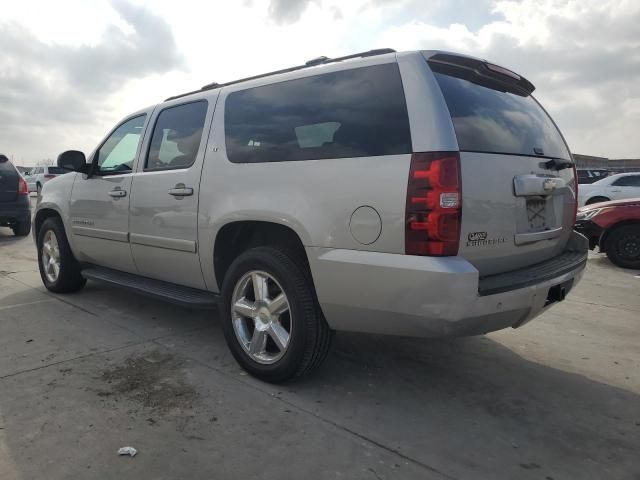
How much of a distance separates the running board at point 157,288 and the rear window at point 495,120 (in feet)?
6.66

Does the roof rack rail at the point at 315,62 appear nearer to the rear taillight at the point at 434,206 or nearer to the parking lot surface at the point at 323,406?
the rear taillight at the point at 434,206

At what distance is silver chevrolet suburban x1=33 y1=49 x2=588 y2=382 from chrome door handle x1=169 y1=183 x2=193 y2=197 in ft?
0.04

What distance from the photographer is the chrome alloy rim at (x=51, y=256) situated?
17.7ft

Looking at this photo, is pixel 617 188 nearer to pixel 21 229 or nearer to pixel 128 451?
pixel 128 451

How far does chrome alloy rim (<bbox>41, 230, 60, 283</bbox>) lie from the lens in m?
5.41

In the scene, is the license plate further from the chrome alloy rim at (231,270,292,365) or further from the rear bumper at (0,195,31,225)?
the rear bumper at (0,195,31,225)

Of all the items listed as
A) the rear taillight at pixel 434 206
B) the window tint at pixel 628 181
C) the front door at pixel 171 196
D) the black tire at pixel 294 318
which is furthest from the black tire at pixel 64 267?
the window tint at pixel 628 181

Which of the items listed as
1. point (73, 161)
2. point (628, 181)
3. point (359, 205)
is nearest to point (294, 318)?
point (359, 205)

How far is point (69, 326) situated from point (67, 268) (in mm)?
1160

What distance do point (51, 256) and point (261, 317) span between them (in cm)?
347

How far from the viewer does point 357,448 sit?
250 centimetres

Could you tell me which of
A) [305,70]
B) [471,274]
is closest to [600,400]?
[471,274]

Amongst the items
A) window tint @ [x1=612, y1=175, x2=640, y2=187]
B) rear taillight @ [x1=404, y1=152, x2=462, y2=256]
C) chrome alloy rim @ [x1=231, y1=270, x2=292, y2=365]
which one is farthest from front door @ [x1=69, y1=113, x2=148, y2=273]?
window tint @ [x1=612, y1=175, x2=640, y2=187]

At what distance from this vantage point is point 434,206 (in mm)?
2441
